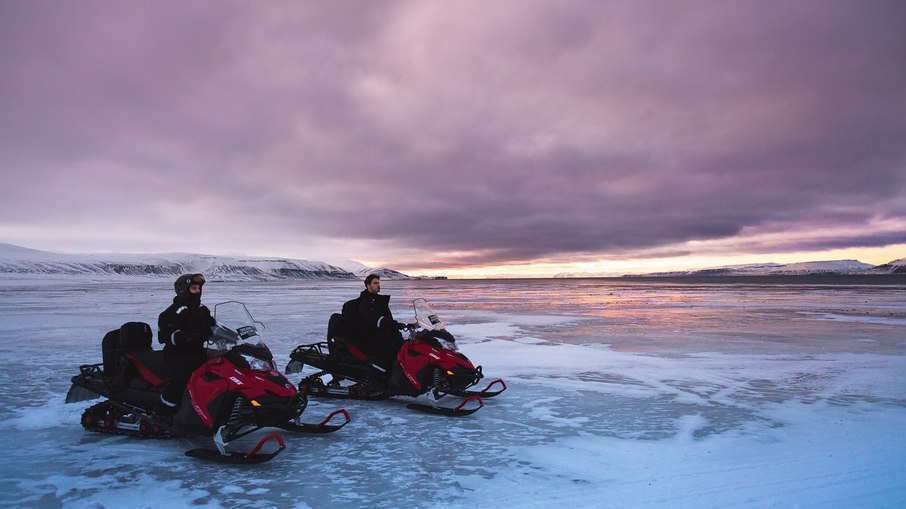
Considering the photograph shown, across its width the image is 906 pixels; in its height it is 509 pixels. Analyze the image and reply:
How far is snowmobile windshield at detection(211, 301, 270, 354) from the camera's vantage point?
432cm

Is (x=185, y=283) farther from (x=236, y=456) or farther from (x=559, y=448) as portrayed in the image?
(x=559, y=448)

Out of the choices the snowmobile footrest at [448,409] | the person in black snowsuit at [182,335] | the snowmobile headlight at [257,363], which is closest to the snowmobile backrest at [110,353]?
the person in black snowsuit at [182,335]

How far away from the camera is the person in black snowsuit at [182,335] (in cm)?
423

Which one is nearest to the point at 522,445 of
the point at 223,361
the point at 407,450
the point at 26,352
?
the point at 407,450

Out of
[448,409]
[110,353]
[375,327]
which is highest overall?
[375,327]

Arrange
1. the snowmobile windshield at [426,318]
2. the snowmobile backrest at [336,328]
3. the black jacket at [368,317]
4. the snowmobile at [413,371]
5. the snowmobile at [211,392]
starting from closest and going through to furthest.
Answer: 1. the snowmobile at [211,392]
2. the snowmobile at [413,371]
3. the black jacket at [368,317]
4. the snowmobile windshield at [426,318]
5. the snowmobile backrest at [336,328]

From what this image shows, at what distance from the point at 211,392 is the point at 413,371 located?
233 centimetres

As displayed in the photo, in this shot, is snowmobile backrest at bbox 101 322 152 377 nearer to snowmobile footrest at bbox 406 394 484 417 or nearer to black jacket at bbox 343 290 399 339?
black jacket at bbox 343 290 399 339

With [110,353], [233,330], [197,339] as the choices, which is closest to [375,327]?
[233,330]

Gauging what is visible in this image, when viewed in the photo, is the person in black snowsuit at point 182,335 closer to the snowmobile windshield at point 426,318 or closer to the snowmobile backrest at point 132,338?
the snowmobile backrest at point 132,338

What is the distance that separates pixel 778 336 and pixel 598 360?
5820mm

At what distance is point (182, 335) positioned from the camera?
4180 millimetres

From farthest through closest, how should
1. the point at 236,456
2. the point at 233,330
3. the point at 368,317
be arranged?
the point at 368,317 < the point at 233,330 < the point at 236,456

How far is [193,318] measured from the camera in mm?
4289
